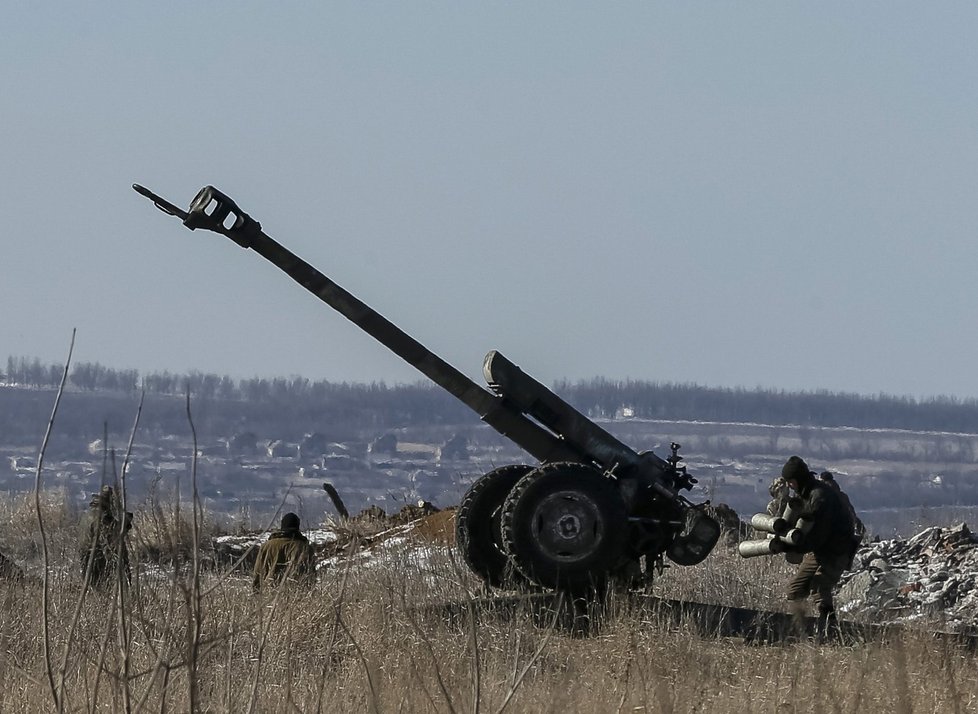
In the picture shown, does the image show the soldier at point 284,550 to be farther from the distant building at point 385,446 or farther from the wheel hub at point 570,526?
the distant building at point 385,446

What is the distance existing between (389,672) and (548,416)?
16.5 ft

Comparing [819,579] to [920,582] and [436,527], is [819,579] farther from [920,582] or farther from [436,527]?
[436,527]

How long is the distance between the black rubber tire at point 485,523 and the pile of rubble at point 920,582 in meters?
3.62

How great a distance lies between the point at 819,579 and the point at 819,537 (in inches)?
15.4

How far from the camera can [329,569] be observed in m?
18.5

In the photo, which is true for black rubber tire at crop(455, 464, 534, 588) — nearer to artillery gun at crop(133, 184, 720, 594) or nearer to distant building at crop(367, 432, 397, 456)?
artillery gun at crop(133, 184, 720, 594)

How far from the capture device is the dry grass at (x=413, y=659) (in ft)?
29.1

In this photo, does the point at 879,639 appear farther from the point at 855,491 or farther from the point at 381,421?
the point at 381,421

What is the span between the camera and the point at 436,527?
22.5m

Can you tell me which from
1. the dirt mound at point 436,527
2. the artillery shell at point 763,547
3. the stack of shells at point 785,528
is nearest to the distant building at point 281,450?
the dirt mound at point 436,527

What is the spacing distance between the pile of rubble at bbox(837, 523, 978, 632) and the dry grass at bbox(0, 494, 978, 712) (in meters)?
3.34

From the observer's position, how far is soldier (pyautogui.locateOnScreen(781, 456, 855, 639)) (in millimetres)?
15359

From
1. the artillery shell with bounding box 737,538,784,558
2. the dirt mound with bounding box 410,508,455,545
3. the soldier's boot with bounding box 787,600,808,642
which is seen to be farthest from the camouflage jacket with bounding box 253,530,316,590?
the dirt mound with bounding box 410,508,455,545

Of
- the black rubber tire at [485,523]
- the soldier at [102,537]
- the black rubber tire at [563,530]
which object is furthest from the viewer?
the black rubber tire at [485,523]
